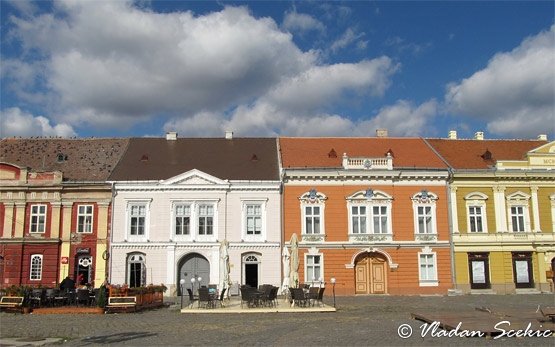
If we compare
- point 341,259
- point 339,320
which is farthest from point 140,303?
point 341,259

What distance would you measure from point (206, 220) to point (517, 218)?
731 inches

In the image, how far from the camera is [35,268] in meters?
33.1

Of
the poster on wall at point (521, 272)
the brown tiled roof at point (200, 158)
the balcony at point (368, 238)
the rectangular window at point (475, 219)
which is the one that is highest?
the brown tiled roof at point (200, 158)

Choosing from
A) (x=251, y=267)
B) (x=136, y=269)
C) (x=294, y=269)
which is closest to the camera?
(x=294, y=269)

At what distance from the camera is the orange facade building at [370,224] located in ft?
109

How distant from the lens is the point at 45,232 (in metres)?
33.4


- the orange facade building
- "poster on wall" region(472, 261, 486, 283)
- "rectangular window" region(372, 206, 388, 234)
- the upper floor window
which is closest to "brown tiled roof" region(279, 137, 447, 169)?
the orange facade building

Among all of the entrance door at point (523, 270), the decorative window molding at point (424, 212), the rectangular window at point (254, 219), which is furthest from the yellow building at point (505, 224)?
the rectangular window at point (254, 219)

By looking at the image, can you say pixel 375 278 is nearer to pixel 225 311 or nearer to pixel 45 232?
pixel 225 311

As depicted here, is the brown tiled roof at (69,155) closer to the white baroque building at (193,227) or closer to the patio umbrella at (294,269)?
the white baroque building at (193,227)

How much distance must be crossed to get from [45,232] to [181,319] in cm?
1703

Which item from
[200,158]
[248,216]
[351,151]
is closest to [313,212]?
[248,216]

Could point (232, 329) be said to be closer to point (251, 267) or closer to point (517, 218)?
point (251, 267)

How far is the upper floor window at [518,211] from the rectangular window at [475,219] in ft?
5.80
